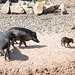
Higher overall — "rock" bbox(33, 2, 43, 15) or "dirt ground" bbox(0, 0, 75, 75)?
"rock" bbox(33, 2, 43, 15)

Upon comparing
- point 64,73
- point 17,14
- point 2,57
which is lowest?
point 64,73

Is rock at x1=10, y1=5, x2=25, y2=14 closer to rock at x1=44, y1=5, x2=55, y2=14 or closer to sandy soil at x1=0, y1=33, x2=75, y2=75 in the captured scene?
rock at x1=44, y1=5, x2=55, y2=14

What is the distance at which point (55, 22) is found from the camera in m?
13.6

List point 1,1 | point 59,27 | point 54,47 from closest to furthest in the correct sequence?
point 54,47 → point 59,27 → point 1,1

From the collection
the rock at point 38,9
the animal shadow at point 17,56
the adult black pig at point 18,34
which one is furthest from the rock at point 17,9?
the animal shadow at point 17,56

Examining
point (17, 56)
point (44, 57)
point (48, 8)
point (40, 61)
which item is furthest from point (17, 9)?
point (40, 61)

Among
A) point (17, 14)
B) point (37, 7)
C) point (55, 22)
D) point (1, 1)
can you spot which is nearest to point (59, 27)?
point (55, 22)

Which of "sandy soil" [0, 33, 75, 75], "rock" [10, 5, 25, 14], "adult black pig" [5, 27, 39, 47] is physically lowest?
"sandy soil" [0, 33, 75, 75]

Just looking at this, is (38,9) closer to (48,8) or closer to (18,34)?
(48,8)

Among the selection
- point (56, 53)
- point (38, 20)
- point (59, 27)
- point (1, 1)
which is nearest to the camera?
point (56, 53)

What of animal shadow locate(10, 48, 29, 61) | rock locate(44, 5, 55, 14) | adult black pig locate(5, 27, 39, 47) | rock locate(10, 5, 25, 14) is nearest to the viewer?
animal shadow locate(10, 48, 29, 61)

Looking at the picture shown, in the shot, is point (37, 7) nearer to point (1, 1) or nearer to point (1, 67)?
point (1, 1)

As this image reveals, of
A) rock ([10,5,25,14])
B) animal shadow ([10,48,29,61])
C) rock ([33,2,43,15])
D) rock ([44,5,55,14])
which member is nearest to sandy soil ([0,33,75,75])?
animal shadow ([10,48,29,61])

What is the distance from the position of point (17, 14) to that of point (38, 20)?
7.52ft
